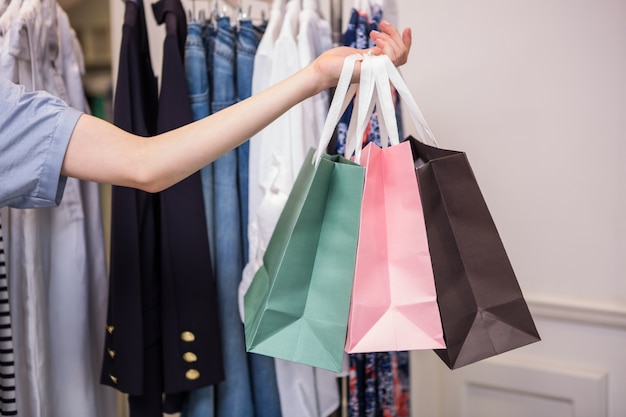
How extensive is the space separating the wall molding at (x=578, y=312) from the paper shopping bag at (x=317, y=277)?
732mm

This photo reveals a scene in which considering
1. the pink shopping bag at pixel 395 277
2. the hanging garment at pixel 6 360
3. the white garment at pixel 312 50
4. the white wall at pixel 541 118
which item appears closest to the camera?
the pink shopping bag at pixel 395 277

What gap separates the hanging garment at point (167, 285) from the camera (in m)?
1.02

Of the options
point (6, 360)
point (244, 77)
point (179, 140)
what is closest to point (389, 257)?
point (179, 140)

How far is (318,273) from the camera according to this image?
72cm

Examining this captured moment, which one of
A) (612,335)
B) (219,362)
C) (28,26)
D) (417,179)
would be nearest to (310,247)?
(417,179)

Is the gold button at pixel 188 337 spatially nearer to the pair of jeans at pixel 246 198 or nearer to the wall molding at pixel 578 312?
the pair of jeans at pixel 246 198

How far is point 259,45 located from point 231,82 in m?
0.09

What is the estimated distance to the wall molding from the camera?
1174mm

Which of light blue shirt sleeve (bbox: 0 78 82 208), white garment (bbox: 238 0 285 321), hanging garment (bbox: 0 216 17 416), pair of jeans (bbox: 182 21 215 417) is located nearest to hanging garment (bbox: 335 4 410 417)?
white garment (bbox: 238 0 285 321)

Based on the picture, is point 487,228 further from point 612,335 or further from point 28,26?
point 28,26

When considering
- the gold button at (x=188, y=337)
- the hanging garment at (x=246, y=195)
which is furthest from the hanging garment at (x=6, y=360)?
the hanging garment at (x=246, y=195)

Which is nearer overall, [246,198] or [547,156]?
[246,198]

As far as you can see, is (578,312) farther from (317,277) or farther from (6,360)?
(6,360)

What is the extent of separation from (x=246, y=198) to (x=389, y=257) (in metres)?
0.47
